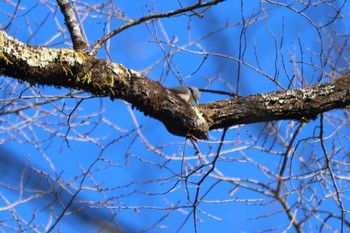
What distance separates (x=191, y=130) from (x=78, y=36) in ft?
2.34

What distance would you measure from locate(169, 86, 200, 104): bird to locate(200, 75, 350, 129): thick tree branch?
0.47 ft

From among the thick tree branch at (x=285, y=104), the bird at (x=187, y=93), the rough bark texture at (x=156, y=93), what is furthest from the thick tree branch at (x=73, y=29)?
the thick tree branch at (x=285, y=104)

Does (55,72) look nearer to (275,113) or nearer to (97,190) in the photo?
(275,113)

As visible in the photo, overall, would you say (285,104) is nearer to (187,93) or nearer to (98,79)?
(187,93)

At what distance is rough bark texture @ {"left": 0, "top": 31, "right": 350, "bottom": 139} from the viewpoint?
219 cm

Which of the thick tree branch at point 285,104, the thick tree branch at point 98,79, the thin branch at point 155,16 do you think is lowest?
the thick tree branch at point 98,79

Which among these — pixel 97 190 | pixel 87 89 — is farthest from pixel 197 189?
pixel 97 190

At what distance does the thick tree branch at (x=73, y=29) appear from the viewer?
241 centimetres

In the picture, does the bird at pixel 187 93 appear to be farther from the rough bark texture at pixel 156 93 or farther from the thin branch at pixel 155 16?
the thin branch at pixel 155 16

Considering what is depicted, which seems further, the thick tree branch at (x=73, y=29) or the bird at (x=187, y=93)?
the bird at (x=187, y=93)

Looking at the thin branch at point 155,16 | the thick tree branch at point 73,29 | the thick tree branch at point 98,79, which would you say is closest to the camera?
the thick tree branch at point 98,79

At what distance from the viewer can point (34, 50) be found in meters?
2.20

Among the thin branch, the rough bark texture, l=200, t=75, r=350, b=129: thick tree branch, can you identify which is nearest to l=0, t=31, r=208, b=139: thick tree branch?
the rough bark texture

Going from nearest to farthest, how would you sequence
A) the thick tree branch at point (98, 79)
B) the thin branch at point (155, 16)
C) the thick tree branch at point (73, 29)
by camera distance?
the thick tree branch at point (98, 79)
the thick tree branch at point (73, 29)
the thin branch at point (155, 16)
